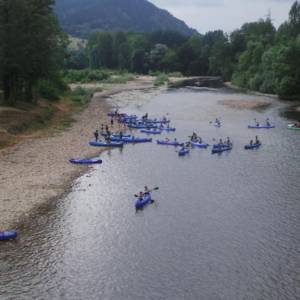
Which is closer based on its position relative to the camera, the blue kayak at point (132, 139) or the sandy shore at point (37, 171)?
the sandy shore at point (37, 171)

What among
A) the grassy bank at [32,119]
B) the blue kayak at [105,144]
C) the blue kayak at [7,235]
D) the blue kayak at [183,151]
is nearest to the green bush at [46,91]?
the grassy bank at [32,119]

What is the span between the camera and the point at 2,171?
45.8 metres

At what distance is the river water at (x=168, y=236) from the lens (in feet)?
89.2

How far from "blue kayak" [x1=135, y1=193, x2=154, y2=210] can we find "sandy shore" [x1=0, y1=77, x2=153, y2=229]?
22.9 feet

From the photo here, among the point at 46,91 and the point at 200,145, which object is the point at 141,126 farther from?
the point at 46,91

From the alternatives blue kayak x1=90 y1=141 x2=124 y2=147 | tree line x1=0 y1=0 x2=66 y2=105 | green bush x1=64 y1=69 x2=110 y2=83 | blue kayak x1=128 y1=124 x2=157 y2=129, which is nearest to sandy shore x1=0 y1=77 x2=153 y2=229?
blue kayak x1=90 y1=141 x2=124 y2=147

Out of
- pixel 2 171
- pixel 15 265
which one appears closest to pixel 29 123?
pixel 2 171

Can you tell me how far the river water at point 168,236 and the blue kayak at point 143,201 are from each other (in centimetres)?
51

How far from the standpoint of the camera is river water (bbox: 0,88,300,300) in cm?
2719

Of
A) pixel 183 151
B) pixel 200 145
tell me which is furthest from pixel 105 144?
pixel 200 145

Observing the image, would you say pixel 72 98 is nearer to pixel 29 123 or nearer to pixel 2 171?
pixel 29 123

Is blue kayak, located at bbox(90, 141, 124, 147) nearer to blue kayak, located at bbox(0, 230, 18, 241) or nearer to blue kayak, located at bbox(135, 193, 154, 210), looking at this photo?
blue kayak, located at bbox(135, 193, 154, 210)

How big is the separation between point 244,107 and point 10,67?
178 feet

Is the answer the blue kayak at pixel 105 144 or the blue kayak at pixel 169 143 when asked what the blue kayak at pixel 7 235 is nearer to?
the blue kayak at pixel 105 144
